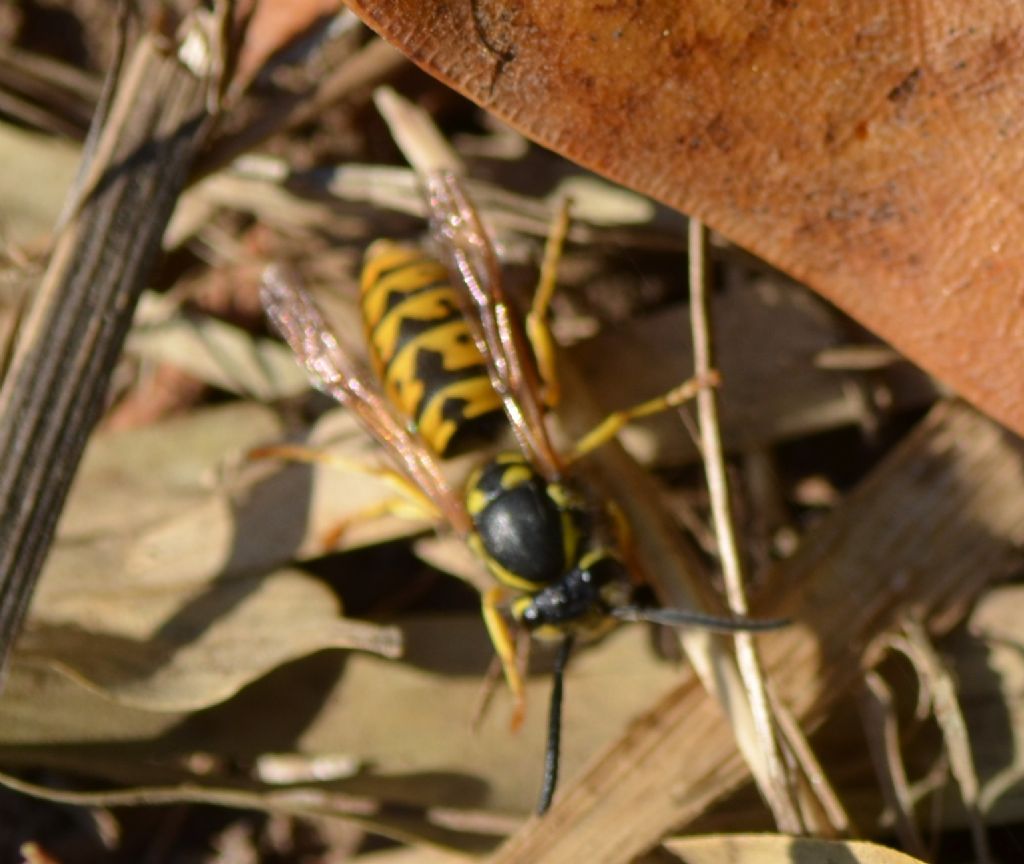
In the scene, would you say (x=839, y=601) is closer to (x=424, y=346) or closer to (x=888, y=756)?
(x=888, y=756)

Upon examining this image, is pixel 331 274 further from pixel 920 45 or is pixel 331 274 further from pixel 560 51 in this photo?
pixel 920 45

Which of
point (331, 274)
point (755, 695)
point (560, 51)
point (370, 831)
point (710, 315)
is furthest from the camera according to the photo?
point (331, 274)

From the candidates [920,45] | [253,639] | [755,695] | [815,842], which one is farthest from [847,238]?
[253,639]

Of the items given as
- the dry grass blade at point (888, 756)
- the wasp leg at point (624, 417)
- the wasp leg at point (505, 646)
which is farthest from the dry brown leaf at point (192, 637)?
the dry grass blade at point (888, 756)

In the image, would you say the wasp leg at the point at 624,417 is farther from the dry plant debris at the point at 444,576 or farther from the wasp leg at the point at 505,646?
the wasp leg at the point at 505,646

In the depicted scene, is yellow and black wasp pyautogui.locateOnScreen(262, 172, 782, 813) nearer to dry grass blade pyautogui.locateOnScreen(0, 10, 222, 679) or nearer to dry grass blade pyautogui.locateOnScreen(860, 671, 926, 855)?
dry grass blade pyautogui.locateOnScreen(0, 10, 222, 679)
